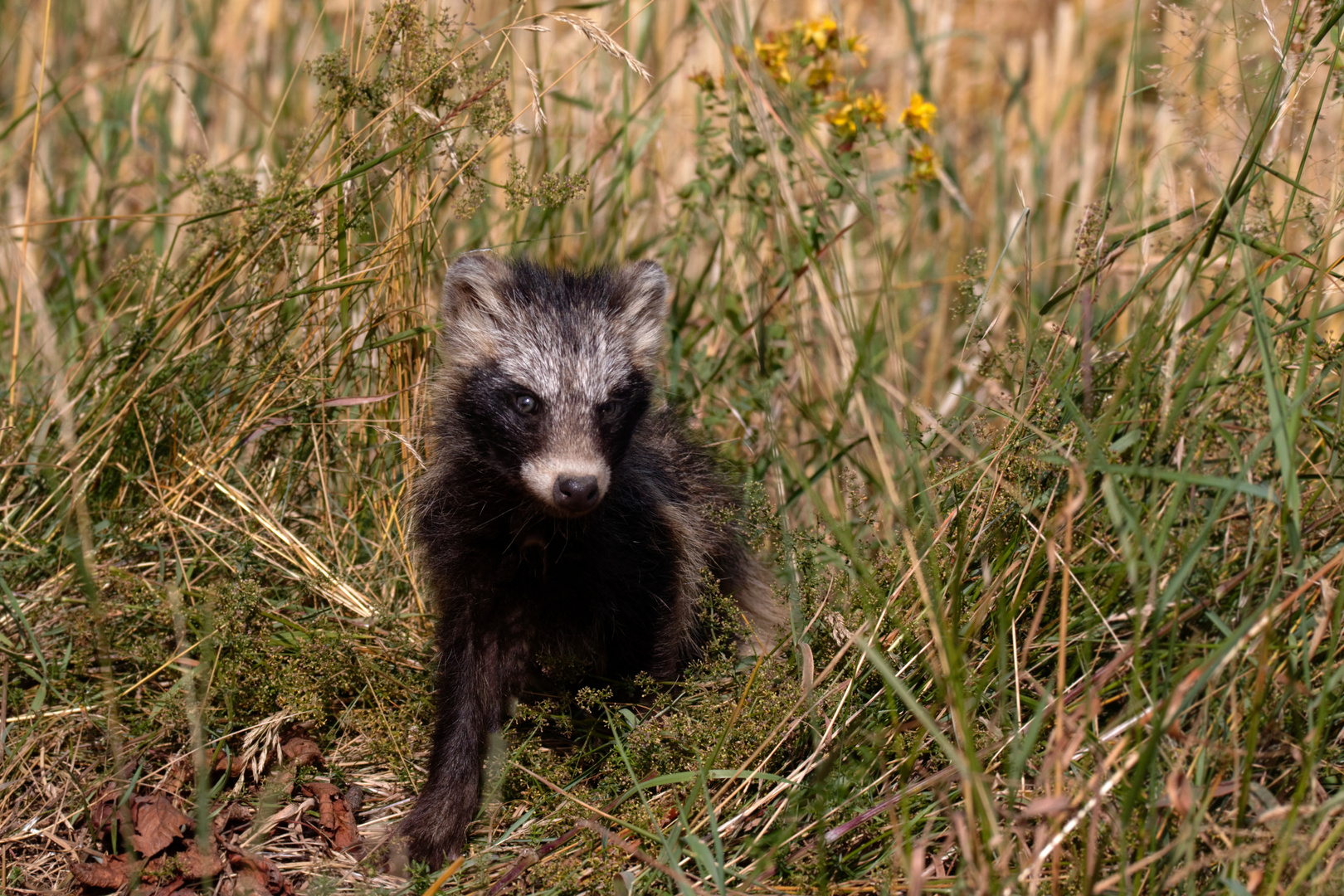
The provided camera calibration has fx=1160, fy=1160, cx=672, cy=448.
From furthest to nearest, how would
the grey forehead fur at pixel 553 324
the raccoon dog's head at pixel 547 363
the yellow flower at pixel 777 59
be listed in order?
1. the yellow flower at pixel 777 59
2. the grey forehead fur at pixel 553 324
3. the raccoon dog's head at pixel 547 363

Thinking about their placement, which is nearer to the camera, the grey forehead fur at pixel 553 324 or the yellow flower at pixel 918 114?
the grey forehead fur at pixel 553 324

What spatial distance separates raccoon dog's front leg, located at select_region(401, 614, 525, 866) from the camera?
3.65 metres

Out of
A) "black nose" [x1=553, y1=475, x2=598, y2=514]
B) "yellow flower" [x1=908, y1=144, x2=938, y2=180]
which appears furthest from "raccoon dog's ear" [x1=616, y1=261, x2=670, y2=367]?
"yellow flower" [x1=908, y1=144, x2=938, y2=180]

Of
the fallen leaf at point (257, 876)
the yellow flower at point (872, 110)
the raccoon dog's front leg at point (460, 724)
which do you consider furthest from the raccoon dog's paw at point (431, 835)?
the yellow flower at point (872, 110)

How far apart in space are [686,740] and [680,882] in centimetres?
76

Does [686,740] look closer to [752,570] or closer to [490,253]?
[752,570]

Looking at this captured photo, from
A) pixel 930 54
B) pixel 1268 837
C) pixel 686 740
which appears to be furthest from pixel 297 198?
pixel 930 54

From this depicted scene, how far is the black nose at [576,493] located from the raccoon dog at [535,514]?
7 centimetres

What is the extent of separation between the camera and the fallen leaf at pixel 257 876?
11.0 ft

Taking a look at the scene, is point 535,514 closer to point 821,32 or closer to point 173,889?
point 173,889

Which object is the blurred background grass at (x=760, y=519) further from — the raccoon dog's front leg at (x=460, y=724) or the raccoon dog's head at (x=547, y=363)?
the raccoon dog's head at (x=547, y=363)

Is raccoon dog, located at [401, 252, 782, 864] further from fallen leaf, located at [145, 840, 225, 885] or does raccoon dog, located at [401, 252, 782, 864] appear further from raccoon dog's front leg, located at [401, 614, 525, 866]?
fallen leaf, located at [145, 840, 225, 885]

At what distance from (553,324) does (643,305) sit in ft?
1.51

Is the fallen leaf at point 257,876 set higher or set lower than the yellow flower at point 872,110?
lower
